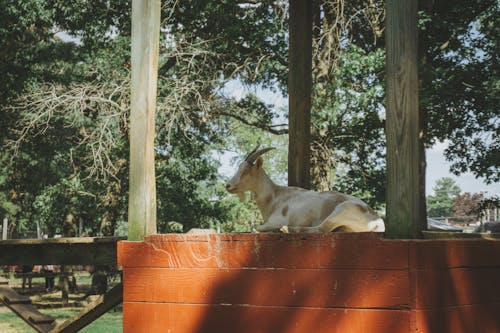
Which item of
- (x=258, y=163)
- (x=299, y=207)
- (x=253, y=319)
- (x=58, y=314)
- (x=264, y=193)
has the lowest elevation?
(x=58, y=314)

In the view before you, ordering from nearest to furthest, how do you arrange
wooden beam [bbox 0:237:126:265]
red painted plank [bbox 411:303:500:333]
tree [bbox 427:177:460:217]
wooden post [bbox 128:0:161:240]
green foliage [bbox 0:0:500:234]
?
red painted plank [bbox 411:303:500:333] → wooden post [bbox 128:0:161:240] → wooden beam [bbox 0:237:126:265] → green foliage [bbox 0:0:500:234] → tree [bbox 427:177:460:217]

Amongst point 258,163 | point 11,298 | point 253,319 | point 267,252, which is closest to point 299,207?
point 258,163

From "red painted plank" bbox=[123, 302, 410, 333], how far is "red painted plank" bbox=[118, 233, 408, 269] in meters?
0.24

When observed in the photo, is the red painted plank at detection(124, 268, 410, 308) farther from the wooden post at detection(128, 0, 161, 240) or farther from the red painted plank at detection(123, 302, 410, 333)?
the wooden post at detection(128, 0, 161, 240)

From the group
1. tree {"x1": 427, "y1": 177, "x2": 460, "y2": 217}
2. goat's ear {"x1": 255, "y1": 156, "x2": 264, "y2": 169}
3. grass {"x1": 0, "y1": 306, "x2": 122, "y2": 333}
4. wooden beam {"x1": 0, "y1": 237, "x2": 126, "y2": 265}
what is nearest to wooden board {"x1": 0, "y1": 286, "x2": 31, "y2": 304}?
wooden beam {"x1": 0, "y1": 237, "x2": 126, "y2": 265}

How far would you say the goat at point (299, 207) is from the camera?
5.14 m

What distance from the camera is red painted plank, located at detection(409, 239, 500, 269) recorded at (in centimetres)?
386

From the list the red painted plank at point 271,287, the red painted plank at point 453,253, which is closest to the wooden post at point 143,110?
the red painted plank at point 271,287

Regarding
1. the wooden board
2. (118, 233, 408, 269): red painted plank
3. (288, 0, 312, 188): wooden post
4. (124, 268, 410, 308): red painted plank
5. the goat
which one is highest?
(288, 0, 312, 188): wooden post

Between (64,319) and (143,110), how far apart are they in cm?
1419

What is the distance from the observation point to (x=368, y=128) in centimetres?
1788

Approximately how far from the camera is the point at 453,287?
4.04 m

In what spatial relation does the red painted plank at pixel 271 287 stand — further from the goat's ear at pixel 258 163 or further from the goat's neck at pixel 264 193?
the goat's ear at pixel 258 163

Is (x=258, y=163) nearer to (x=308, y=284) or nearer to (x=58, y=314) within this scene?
(x=308, y=284)
